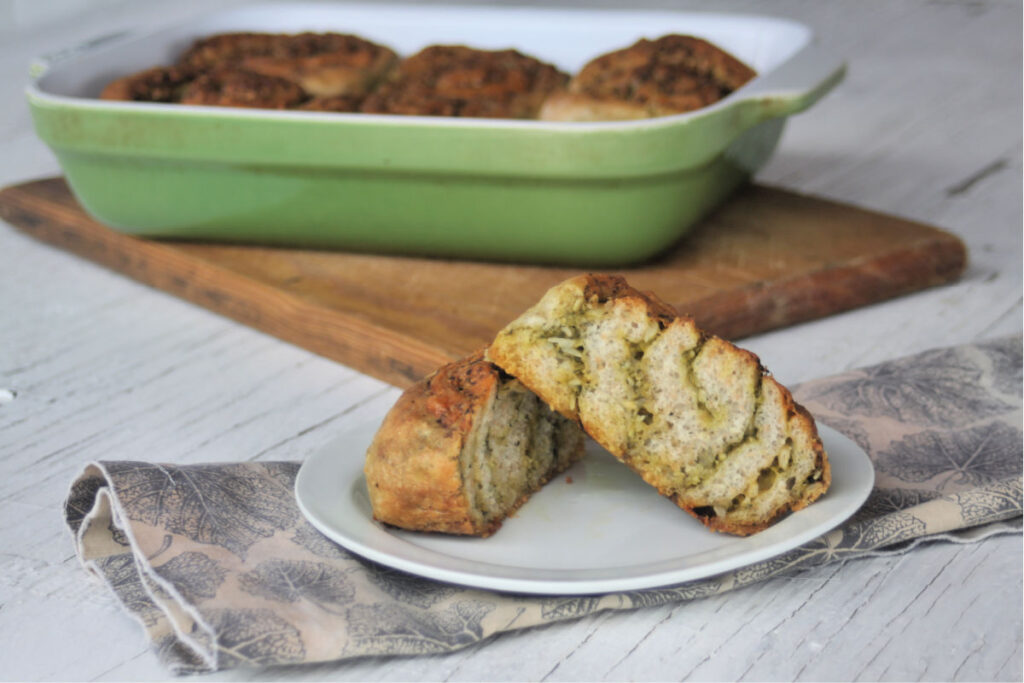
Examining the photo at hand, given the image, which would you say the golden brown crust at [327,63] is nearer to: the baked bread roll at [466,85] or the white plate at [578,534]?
the baked bread roll at [466,85]

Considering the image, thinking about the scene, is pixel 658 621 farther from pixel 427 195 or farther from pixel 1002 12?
pixel 1002 12

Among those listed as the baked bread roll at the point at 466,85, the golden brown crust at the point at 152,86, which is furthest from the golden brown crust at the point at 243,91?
the baked bread roll at the point at 466,85

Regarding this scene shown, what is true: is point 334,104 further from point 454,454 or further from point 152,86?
point 454,454

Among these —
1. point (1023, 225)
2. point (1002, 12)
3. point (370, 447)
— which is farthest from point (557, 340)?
point (1002, 12)

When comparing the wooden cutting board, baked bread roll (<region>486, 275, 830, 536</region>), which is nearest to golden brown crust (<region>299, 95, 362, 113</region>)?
the wooden cutting board

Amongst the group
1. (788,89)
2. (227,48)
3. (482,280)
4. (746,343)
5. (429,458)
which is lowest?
(746,343)

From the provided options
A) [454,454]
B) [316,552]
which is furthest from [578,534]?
[316,552]

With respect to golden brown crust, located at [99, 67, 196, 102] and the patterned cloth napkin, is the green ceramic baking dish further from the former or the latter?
the patterned cloth napkin

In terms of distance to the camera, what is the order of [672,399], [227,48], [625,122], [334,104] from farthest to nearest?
[227,48]
[334,104]
[625,122]
[672,399]
